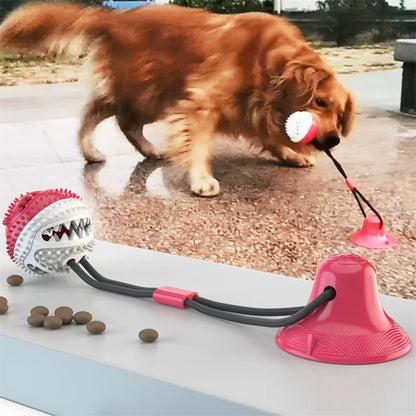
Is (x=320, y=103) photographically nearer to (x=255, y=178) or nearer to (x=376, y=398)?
(x=255, y=178)

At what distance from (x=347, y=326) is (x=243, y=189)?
5.14 feet

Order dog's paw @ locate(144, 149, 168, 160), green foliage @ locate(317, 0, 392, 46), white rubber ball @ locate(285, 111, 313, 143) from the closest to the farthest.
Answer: white rubber ball @ locate(285, 111, 313, 143) < green foliage @ locate(317, 0, 392, 46) < dog's paw @ locate(144, 149, 168, 160)

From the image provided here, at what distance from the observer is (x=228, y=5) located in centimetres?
221

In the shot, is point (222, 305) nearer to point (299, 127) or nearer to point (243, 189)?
point (299, 127)

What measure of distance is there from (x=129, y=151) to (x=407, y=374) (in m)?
1.82

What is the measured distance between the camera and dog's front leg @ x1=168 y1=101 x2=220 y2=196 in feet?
7.33

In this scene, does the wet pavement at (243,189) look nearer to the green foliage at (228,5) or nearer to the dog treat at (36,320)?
the green foliage at (228,5)

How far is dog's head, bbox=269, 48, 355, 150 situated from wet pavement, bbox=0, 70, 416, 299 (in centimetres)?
4

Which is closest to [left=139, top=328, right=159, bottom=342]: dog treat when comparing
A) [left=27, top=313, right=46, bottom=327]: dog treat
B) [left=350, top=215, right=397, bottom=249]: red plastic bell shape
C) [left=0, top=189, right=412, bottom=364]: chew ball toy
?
[left=0, top=189, right=412, bottom=364]: chew ball toy

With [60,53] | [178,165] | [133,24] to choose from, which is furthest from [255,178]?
[60,53]

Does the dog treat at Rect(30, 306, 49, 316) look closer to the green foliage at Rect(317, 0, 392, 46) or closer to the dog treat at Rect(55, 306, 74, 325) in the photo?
the dog treat at Rect(55, 306, 74, 325)

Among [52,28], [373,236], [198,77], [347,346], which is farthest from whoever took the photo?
[52,28]

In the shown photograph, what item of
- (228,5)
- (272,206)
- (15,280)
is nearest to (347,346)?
(15,280)

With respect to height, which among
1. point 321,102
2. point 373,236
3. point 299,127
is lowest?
point 373,236
